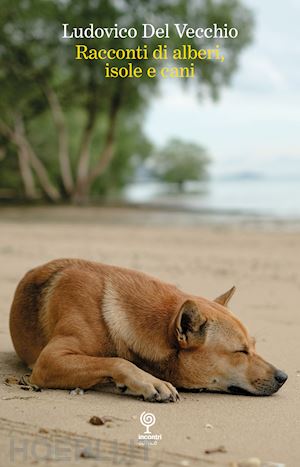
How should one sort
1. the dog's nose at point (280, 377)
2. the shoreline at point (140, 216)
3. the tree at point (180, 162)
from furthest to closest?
the tree at point (180, 162) < the shoreline at point (140, 216) < the dog's nose at point (280, 377)

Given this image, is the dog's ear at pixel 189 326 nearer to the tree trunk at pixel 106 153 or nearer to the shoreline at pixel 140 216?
the shoreline at pixel 140 216

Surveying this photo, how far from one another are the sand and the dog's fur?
11cm

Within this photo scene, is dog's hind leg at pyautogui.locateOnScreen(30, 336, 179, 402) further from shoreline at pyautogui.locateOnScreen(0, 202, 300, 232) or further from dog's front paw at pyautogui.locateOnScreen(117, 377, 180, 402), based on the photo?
shoreline at pyautogui.locateOnScreen(0, 202, 300, 232)

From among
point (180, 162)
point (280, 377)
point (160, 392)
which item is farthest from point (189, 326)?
point (180, 162)

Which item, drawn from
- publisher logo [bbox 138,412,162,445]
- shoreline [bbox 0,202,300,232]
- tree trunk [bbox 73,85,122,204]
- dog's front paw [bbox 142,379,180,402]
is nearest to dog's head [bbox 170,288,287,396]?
dog's front paw [bbox 142,379,180,402]

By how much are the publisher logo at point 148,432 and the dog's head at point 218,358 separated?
1.82ft

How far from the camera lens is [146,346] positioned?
4.55 m

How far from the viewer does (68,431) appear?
144 inches

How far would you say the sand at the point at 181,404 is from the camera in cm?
345

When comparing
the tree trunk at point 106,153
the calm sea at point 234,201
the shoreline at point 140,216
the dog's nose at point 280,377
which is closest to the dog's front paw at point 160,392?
the dog's nose at point 280,377

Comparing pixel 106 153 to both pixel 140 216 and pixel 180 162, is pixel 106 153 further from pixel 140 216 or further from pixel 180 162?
pixel 180 162

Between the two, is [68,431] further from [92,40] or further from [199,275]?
[92,40]

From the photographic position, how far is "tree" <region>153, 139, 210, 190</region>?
3238 inches

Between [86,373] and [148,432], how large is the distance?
2.72 ft
